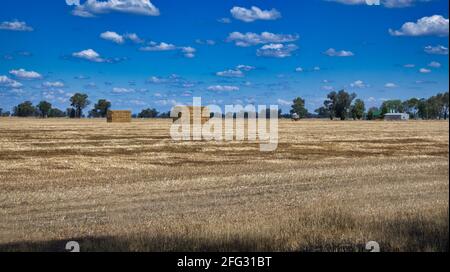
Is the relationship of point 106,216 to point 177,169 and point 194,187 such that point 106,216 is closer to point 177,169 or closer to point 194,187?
point 194,187

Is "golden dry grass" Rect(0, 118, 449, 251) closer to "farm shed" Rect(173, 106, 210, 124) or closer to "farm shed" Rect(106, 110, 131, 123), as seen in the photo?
"farm shed" Rect(173, 106, 210, 124)

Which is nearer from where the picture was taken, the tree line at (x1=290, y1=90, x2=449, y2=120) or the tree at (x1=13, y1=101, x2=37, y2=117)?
the tree line at (x1=290, y1=90, x2=449, y2=120)

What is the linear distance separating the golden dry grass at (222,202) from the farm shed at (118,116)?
51.9 m

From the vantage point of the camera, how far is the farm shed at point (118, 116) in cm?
7819

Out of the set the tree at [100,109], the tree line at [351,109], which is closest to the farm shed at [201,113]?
the tree line at [351,109]

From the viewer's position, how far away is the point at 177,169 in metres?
21.0

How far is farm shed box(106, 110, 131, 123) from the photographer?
78.2m

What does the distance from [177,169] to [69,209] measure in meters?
8.90

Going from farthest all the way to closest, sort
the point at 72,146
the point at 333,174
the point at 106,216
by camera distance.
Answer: the point at 72,146 → the point at 333,174 → the point at 106,216

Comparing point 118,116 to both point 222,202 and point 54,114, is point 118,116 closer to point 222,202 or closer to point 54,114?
point 54,114

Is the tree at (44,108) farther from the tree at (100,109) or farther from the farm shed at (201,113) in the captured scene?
the farm shed at (201,113)

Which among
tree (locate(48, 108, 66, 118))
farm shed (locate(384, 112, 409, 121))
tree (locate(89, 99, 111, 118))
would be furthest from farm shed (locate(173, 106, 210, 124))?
farm shed (locate(384, 112, 409, 121))

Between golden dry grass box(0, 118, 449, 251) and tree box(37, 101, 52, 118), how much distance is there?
70.9 metres
